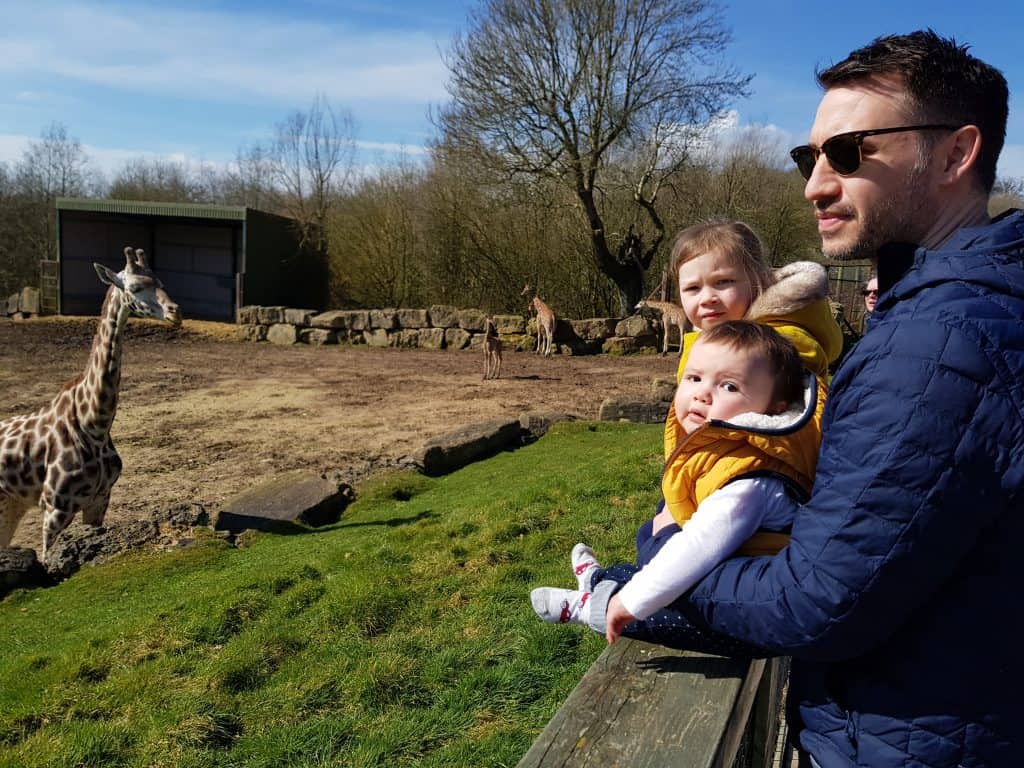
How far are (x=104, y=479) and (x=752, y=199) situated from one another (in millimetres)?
22386

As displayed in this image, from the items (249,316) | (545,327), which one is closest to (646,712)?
(545,327)

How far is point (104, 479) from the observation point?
22.4 feet

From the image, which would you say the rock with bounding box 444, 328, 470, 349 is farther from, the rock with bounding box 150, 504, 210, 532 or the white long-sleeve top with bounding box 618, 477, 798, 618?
the white long-sleeve top with bounding box 618, 477, 798, 618

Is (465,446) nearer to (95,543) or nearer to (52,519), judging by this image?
(95,543)

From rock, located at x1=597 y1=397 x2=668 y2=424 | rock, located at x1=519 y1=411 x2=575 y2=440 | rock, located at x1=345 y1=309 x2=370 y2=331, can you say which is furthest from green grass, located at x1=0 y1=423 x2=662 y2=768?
rock, located at x1=345 y1=309 x2=370 y2=331

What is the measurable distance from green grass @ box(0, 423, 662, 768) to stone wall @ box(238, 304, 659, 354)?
1445 centimetres

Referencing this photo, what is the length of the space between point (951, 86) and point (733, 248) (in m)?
1.29

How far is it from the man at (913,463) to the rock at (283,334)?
22304 mm

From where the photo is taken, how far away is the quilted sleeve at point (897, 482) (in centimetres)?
121

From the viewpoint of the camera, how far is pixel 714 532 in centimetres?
161

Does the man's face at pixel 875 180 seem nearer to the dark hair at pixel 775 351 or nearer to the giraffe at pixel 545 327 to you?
the dark hair at pixel 775 351

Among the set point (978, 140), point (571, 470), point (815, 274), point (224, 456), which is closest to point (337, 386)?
point (224, 456)

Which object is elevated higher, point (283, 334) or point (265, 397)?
point (283, 334)

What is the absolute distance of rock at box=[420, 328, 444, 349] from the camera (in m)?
22.4
